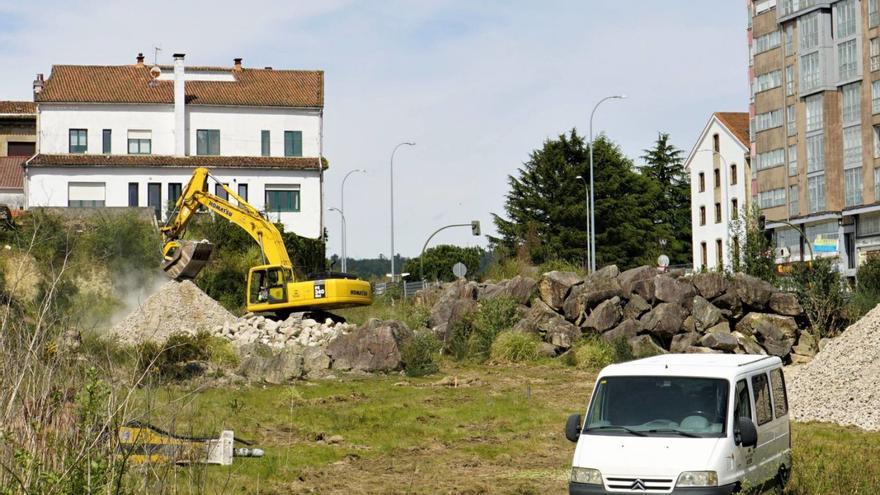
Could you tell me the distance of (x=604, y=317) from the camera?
137 ft

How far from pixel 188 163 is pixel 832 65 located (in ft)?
121

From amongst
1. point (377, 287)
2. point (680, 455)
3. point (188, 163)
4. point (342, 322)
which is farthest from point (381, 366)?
point (188, 163)

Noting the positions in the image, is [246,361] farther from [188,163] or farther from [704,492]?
[188,163]

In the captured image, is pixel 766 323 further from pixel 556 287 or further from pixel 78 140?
pixel 78 140

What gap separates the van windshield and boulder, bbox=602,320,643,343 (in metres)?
25.0

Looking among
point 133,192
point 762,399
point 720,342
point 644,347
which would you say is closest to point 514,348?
point 644,347

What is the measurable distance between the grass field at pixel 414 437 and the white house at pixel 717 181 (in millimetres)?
54839

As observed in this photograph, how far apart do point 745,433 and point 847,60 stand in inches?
2445

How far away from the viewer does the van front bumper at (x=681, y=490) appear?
1457 cm

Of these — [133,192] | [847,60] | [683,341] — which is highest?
[847,60]

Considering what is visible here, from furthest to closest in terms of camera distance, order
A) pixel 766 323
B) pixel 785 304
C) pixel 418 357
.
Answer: pixel 785 304, pixel 766 323, pixel 418 357

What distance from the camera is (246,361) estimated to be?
33.8 metres

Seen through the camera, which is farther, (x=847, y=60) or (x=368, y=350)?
(x=847, y=60)

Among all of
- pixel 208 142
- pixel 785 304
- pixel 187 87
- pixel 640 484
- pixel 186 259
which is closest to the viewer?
pixel 640 484
